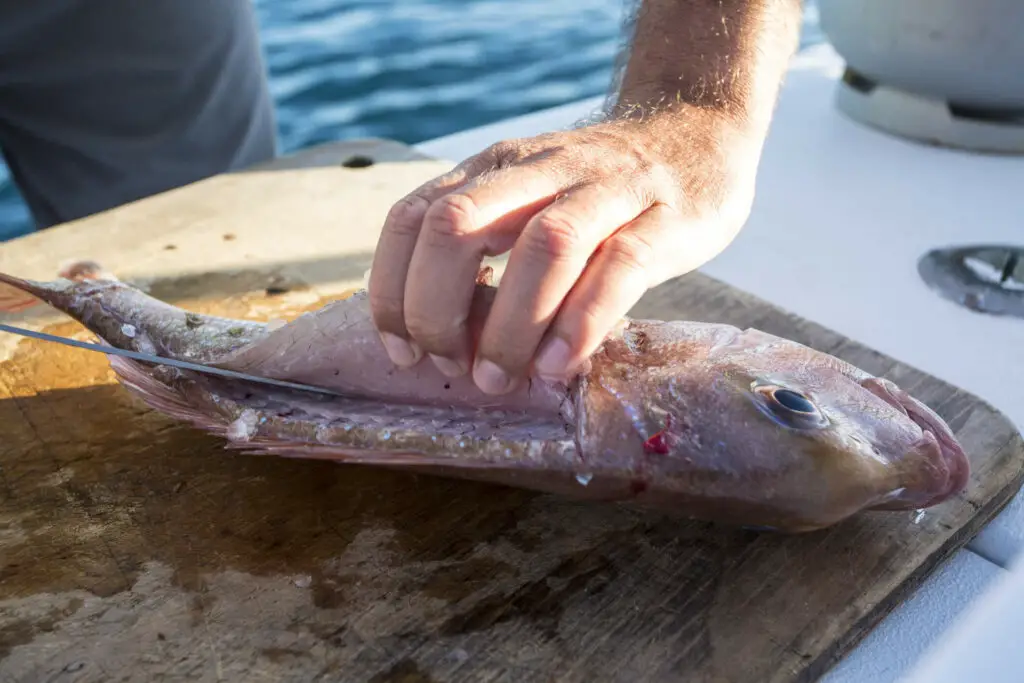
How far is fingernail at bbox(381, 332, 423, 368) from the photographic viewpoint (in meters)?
1.68

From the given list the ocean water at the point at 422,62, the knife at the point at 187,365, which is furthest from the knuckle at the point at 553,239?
the ocean water at the point at 422,62

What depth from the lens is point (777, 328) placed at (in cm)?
234

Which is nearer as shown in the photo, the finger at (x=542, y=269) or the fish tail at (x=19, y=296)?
the finger at (x=542, y=269)

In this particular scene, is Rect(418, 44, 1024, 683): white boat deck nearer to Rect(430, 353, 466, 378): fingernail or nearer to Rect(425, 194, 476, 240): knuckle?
Rect(430, 353, 466, 378): fingernail

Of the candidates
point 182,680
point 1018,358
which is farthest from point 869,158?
point 182,680

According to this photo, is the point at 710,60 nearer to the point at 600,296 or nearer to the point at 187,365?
the point at 600,296

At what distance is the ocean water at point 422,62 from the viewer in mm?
8570

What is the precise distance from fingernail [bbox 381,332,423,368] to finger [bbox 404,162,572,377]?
5cm

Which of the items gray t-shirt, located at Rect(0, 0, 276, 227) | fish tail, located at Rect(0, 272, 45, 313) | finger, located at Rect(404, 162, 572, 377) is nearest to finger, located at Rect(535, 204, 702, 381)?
finger, located at Rect(404, 162, 572, 377)

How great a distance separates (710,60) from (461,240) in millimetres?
1110

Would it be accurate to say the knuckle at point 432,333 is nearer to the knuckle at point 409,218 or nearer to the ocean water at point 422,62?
the knuckle at point 409,218

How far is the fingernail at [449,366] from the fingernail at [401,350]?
4 cm

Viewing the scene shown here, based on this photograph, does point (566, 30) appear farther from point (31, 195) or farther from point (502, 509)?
point (502, 509)

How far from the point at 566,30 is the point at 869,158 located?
820 cm
